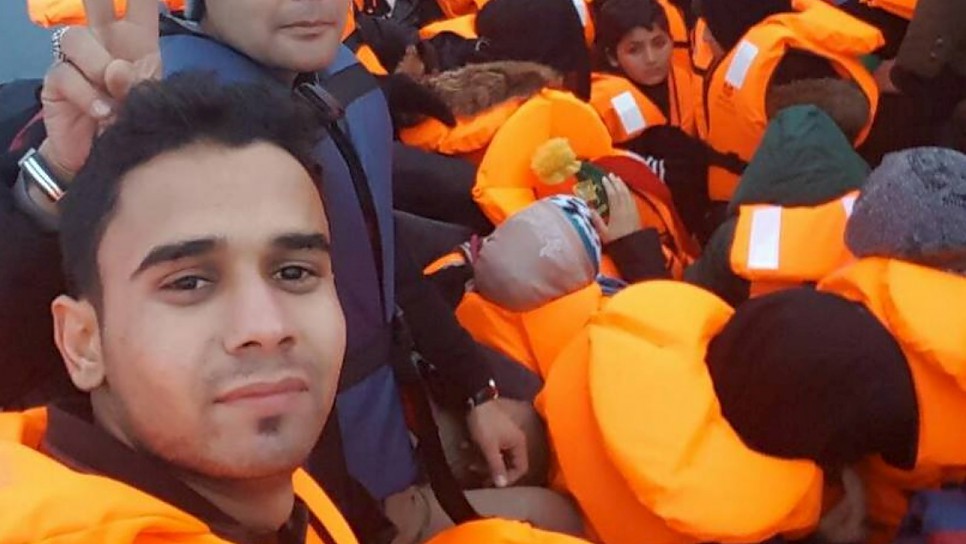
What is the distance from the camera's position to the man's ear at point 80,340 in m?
0.89

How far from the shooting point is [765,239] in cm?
187

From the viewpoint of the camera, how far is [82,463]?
0.85 metres

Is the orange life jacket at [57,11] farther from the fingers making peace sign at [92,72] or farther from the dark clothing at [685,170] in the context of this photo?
the fingers making peace sign at [92,72]

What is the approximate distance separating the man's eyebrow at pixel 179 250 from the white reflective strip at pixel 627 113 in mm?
1991

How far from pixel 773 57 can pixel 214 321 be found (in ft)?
6.09

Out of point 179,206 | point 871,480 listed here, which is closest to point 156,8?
point 179,206

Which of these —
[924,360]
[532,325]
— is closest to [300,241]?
[924,360]

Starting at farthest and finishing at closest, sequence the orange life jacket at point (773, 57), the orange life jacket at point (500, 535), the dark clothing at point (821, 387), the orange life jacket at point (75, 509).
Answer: the orange life jacket at point (773, 57) < the dark clothing at point (821, 387) < the orange life jacket at point (500, 535) < the orange life jacket at point (75, 509)

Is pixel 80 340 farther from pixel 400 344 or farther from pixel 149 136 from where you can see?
pixel 400 344

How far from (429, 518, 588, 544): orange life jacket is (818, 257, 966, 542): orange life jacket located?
1.59ft

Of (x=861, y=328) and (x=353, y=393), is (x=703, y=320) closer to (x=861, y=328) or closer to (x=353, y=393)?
(x=861, y=328)

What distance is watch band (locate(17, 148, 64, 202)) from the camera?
40.3 inches

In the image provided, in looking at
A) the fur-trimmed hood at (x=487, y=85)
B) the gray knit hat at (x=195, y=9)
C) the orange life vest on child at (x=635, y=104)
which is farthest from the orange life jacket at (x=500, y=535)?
the orange life vest on child at (x=635, y=104)

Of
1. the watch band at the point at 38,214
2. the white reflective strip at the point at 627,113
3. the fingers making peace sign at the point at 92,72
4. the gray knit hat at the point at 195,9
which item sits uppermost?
the fingers making peace sign at the point at 92,72
